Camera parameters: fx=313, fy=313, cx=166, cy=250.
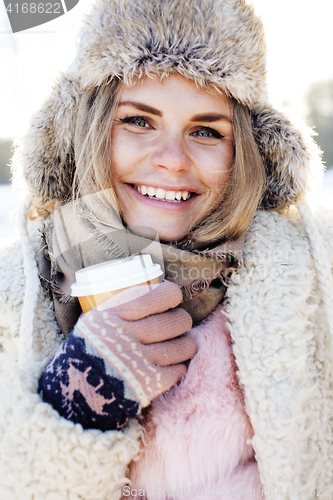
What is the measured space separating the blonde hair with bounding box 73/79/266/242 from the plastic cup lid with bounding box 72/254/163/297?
34 cm

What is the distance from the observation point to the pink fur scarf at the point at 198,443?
0.82 meters

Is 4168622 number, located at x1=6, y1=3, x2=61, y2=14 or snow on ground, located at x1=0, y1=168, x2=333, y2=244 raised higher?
4168622 number, located at x1=6, y1=3, x2=61, y2=14

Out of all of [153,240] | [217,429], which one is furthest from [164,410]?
[153,240]

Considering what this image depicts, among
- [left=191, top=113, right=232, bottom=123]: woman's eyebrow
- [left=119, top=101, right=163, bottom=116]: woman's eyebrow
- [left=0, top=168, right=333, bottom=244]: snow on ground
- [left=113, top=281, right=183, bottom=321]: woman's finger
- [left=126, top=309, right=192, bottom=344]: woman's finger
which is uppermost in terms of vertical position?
[left=119, top=101, right=163, bottom=116]: woman's eyebrow

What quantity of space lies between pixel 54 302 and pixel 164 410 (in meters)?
0.50

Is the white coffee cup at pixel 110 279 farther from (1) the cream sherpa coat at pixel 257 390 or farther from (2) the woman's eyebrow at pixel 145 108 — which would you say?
(2) the woman's eyebrow at pixel 145 108

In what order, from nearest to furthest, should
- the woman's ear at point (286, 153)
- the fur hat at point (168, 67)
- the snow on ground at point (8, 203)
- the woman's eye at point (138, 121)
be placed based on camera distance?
1. the fur hat at point (168, 67)
2. the woman's eye at point (138, 121)
3. the woman's ear at point (286, 153)
4. the snow on ground at point (8, 203)

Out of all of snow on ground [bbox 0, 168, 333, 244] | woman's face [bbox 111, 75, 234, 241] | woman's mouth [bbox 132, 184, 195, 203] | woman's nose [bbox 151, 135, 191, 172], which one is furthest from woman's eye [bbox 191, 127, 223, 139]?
snow on ground [bbox 0, 168, 333, 244]

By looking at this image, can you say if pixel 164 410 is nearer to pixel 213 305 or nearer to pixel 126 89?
pixel 213 305

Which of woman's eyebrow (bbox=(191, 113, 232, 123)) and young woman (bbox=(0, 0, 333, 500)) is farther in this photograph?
woman's eyebrow (bbox=(191, 113, 232, 123))

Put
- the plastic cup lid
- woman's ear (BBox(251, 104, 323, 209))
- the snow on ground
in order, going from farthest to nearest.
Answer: the snow on ground → woman's ear (BBox(251, 104, 323, 209)) → the plastic cup lid

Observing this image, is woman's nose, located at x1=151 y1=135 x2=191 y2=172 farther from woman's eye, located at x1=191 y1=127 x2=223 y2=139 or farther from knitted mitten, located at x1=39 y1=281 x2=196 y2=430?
knitted mitten, located at x1=39 y1=281 x2=196 y2=430

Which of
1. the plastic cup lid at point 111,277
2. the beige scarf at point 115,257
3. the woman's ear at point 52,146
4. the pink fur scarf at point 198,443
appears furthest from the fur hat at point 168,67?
the pink fur scarf at point 198,443

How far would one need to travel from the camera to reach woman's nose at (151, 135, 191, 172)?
999 mm
